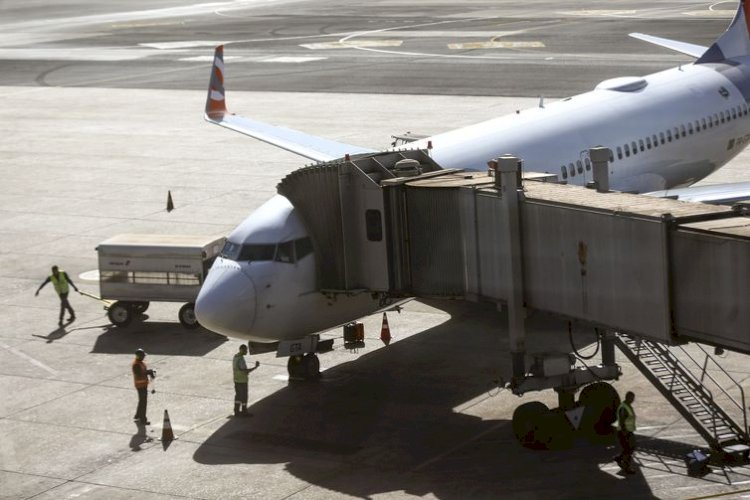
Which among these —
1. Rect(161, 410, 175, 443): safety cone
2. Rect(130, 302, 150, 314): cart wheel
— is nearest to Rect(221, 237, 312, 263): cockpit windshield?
Rect(161, 410, 175, 443): safety cone

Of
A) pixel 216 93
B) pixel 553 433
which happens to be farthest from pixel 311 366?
pixel 216 93

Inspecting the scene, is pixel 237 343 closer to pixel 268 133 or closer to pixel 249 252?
pixel 249 252

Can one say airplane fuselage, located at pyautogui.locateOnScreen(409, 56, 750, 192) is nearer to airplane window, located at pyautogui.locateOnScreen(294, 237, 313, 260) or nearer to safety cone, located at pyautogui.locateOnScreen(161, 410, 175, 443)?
airplane window, located at pyautogui.locateOnScreen(294, 237, 313, 260)

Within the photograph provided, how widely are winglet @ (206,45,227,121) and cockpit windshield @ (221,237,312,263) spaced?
68.7 feet

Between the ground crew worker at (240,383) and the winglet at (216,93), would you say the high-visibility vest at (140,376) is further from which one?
the winglet at (216,93)

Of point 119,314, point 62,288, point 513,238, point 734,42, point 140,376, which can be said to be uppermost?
point 734,42

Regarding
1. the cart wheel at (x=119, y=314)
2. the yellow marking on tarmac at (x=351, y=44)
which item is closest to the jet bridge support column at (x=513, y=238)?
the cart wheel at (x=119, y=314)

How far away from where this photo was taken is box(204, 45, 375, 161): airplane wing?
52.7 meters

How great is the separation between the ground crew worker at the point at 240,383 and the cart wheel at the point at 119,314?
→ 9254 mm

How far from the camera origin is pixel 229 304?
114 feet

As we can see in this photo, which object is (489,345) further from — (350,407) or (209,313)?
(209,313)

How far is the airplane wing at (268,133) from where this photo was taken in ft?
173

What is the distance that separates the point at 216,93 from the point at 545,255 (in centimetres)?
2830

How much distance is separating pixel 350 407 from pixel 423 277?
417 cm
